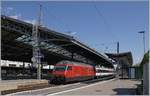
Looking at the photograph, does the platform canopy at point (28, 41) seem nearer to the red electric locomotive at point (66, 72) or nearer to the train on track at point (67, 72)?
the train on track at point (67, 72)

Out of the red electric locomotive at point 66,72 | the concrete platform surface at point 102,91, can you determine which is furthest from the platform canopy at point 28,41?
the concrete platform surface at point 102,91

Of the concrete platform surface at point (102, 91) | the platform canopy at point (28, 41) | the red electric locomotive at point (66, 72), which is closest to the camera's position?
the concrete platform surface at point (102, 91)

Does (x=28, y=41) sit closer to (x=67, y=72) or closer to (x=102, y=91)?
(x=67, y=72)

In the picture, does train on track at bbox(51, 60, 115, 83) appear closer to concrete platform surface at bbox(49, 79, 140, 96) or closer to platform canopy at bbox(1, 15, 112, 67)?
concrete platform surface at bbox(49, 79, 140, 96)

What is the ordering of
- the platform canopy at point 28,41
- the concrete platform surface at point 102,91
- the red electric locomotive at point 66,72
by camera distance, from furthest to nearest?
1. the platform canopy at point 28,41
2. the red electric locomotive at point 66,72
3. the concrete platform surface at point 102,91

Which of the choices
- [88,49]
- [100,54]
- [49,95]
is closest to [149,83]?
[49,95]

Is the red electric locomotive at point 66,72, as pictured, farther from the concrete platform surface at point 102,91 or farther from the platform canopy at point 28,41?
the platform canopy at point 28,41

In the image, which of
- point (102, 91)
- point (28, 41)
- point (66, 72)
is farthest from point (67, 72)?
point (28, 41)

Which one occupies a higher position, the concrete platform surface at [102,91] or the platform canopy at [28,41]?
the platform canopy at [28,41]

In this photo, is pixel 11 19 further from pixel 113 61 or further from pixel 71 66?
pixel 113 61

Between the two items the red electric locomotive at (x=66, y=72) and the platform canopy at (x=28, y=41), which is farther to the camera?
the platform canopy at (x=28, y=41)

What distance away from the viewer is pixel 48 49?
261 ft

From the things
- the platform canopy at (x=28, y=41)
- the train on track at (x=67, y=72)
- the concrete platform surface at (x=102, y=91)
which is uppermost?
the platform canopy at (x=28, y=41)

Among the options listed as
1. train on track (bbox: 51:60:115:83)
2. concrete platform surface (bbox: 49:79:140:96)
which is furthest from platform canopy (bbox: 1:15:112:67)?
concrete platform surface (bbox: 49:79:140:96)
